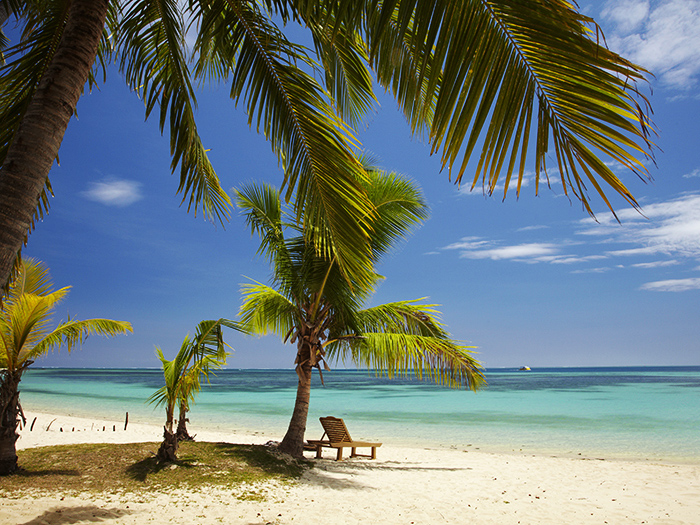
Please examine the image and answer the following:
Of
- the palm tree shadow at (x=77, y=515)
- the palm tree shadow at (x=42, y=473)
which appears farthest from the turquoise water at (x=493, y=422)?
the palm tree shadow at (x=77, y=515)

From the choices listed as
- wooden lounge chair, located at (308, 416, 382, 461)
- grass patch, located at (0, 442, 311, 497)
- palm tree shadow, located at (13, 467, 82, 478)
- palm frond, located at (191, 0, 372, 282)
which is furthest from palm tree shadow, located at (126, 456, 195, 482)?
palm frond, located at (191, 0, 372, 282)

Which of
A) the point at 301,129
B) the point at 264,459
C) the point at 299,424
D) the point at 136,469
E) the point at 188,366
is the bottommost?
the point at 264,459

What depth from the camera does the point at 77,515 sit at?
14.3ft

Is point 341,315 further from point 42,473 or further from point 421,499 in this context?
point 42,473

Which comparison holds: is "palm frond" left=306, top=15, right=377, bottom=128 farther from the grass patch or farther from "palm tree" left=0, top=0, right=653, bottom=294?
the grass patch

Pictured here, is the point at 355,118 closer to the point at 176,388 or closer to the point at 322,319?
the point at 176,388

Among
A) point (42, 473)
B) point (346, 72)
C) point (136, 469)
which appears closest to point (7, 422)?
point (42, 473)

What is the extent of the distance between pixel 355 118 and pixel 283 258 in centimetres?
473

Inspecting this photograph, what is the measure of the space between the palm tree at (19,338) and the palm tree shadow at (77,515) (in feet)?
5.47

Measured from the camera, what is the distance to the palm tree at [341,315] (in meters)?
8.06

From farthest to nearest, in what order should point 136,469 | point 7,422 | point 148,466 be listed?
1. point 148,466
2. point 136,469
3. point 7,422

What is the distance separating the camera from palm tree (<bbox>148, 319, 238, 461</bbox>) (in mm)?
6367

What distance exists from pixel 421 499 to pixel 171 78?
6.05 meters

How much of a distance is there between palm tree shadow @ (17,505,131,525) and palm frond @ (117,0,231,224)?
10.4ft
